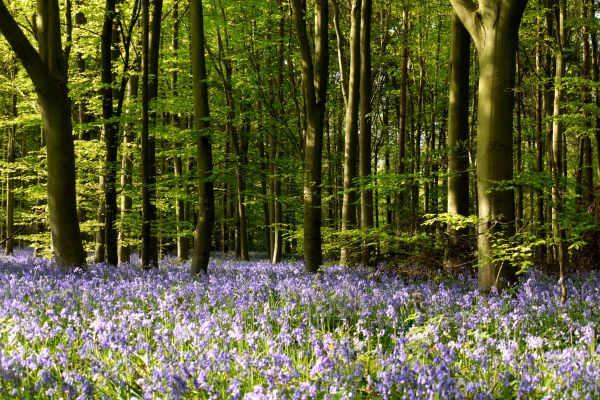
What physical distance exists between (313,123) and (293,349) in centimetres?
672

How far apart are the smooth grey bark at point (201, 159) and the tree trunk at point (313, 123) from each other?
1.89m

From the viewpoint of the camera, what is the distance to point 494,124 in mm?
6523

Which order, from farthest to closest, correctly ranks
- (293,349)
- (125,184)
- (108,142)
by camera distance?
(125,184) → (108,142) → (293,349)

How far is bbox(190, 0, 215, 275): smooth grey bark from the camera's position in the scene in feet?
32.2

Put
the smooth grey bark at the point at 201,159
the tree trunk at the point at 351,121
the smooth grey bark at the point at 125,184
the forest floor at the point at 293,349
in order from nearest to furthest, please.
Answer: the forest floor at the point at 293,349 → the smooth grey bark at the point at 201,159 → the tree trunk at the point at 351,121 → the smooth grey bark at the point at 125,184

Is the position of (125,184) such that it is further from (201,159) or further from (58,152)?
(201,159)

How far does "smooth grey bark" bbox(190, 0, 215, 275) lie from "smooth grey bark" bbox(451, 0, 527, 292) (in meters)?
5.05

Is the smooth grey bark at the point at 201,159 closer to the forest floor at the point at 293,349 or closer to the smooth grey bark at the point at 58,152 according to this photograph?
the smooth grey bark at the point at 58,152

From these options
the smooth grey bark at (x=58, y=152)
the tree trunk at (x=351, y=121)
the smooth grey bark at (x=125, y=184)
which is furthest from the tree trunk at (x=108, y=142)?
the tree trunk at (x=351, y=121)

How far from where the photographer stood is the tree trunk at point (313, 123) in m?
10.4

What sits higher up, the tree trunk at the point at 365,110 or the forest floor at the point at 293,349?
the tree trunk at the point at 365,110

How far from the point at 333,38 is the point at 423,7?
4436mm

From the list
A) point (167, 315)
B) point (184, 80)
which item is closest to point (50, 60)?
point (167, 315)

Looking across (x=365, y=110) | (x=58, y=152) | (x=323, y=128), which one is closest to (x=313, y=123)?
(x=365, y=110)
